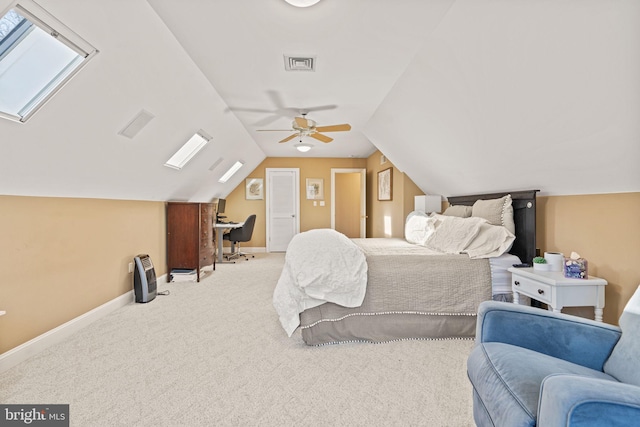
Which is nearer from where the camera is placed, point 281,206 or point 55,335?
point 55,335

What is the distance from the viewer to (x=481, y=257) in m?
2.57

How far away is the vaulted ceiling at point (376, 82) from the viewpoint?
5.22 feet

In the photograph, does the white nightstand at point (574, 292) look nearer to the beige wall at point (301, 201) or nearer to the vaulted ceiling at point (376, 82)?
the vaulted ceiling at point (376, 82)

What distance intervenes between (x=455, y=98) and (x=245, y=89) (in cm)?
210

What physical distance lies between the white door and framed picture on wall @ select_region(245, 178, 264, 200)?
179 mm

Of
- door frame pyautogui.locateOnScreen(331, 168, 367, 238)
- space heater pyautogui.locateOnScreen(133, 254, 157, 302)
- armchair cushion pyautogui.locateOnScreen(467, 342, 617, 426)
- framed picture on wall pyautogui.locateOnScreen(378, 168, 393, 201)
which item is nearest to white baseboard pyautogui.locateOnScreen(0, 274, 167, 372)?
space heater pyautogui.locateOnScreen(133, 254, 157, 302)

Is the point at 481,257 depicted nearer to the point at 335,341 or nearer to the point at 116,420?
the point at 335,341

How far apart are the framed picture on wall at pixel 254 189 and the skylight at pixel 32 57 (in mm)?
5320

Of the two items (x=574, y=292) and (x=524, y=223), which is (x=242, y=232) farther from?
(x=574, y=292)

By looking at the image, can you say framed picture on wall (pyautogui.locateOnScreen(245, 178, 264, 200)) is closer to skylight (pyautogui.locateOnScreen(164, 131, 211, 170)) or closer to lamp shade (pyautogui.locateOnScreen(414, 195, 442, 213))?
skylight (pyautogui.locateOnScreen(164, 131, 211, 170))

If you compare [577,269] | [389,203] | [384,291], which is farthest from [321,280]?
[389,203]

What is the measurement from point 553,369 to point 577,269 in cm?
119

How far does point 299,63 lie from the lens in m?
2.60

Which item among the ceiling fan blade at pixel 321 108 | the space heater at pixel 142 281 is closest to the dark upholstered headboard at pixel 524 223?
the ceiling fan blade at pixel 321 108
